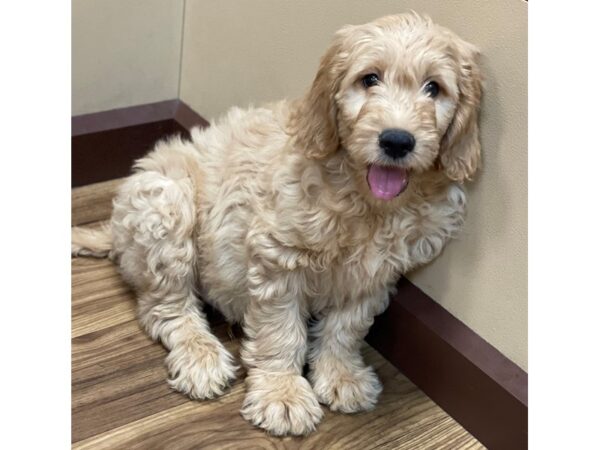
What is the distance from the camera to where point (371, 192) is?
155 centimetres

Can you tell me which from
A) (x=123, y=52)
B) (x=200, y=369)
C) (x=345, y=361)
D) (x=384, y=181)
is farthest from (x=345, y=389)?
(x=123, y=52)

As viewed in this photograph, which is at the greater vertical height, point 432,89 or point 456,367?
point 432,89

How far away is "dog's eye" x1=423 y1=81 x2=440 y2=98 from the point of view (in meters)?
1.46

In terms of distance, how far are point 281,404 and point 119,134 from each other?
3.75 ft

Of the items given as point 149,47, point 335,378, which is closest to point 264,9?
point 149,47

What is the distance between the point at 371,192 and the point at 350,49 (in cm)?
29

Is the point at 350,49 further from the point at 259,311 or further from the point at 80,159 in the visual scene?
the point at 80,159

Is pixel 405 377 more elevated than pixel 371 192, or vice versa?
pixel 371 192

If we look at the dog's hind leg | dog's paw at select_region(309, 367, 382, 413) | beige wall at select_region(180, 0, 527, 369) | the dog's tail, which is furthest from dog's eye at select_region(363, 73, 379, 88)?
the dog's tail

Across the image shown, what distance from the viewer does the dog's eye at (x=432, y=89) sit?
146 centimetres

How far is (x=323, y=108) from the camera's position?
5.11ft

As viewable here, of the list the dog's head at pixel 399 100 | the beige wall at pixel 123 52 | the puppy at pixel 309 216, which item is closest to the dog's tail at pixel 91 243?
the puppy at pixel 309 216

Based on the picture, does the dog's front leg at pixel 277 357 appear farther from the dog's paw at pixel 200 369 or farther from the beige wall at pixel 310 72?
the beige wall at pixel 310 72

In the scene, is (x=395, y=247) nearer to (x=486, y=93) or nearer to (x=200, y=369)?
(x=486, y=93)
